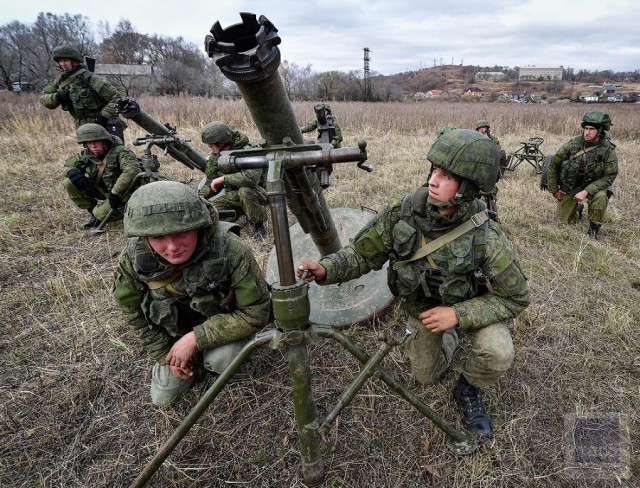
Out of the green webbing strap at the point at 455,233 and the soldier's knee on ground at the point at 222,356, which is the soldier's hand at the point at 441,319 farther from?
the soldier's knee on ground at the point at 222,356

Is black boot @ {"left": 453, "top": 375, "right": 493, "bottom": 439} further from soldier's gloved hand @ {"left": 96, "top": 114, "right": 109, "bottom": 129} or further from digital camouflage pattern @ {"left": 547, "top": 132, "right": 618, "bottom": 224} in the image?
soldier's gloved hand @ {"left": 96, "top": 114, "right": 109, "bottom": 129}

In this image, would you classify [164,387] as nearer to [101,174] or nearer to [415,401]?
[415,401]

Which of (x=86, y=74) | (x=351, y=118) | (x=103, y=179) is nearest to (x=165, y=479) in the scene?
(x=103, y=179)

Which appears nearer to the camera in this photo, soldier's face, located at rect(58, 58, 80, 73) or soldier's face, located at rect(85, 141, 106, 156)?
soldier's face, located at rect(85, 141, 106, 156)

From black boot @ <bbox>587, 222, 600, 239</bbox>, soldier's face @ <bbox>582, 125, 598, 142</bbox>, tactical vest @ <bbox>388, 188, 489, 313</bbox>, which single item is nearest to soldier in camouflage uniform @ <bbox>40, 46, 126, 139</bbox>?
tactical vest @ <bbox>388, 188, 489, 313</bbox>

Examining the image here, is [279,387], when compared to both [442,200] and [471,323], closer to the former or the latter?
[471,323]


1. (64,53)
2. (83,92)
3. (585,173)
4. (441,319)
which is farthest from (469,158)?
(64,53)

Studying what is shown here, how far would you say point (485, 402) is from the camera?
2502 mm

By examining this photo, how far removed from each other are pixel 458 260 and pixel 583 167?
15.3ft

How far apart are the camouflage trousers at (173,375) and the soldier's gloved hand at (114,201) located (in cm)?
339

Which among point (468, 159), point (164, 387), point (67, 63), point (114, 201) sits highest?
point (67, 63)

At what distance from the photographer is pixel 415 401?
194 centimetres

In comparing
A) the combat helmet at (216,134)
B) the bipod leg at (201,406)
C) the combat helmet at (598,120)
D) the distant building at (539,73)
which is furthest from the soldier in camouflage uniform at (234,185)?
the distant building at (539,73)

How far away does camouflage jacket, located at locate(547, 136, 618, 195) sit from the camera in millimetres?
5230
